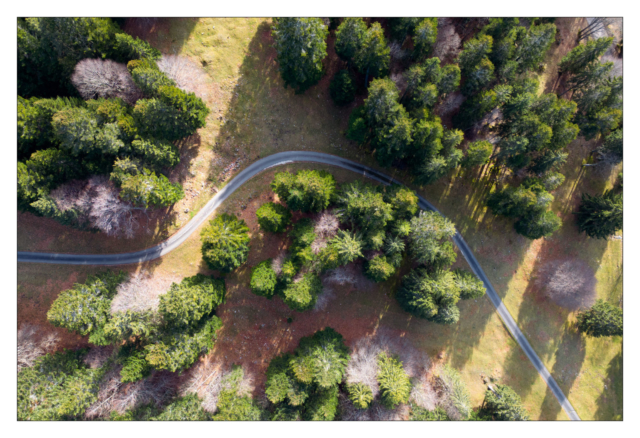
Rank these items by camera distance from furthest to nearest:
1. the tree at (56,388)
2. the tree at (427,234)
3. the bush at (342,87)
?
the bush at (342,87), the tree at (427,234), the tree at (56,388)

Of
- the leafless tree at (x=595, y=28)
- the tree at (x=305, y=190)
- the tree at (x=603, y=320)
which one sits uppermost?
the leafless tree at (x=595, y=28)

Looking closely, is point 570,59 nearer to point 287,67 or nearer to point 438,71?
point 438,71

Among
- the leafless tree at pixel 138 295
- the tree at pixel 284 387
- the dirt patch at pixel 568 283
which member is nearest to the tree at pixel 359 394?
the tree at pixel 284 387

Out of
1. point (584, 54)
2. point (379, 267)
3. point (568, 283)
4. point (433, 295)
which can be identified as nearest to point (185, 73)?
point (379, 267)

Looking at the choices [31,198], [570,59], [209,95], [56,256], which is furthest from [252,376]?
[570,59]

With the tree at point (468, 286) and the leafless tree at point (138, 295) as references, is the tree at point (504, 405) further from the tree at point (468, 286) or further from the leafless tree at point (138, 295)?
the leafless tree at point (138, 295)

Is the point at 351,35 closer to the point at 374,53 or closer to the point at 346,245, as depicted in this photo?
the point at 374,53
